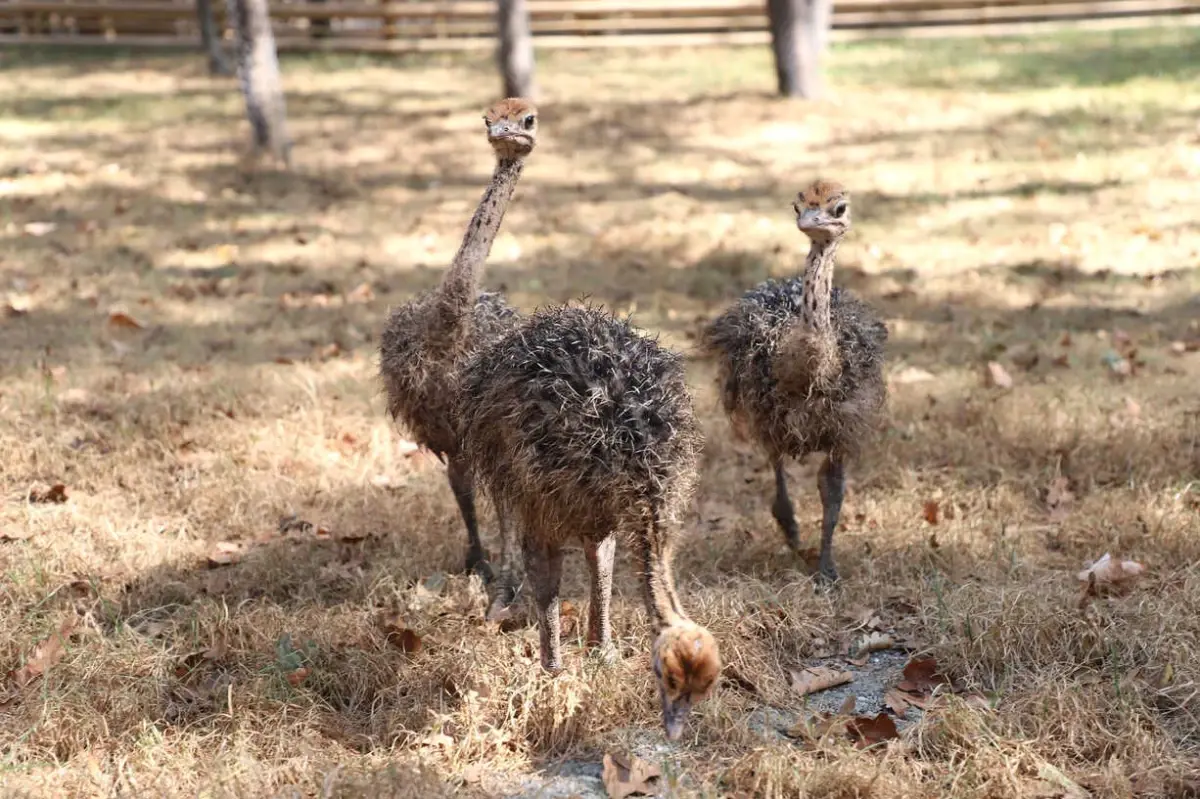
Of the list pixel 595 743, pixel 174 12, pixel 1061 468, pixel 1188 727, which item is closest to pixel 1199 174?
pixel 1061 468

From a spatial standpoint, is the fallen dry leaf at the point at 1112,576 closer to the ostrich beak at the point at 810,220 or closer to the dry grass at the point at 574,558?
the dry grass at the point at 574,558

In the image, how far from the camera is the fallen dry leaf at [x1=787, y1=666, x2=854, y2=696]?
488 cm

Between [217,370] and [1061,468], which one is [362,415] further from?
[1061,468]

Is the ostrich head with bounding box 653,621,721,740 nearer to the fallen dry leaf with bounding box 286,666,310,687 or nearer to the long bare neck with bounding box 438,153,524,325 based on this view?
the fallen dry leaf with bounding box 286,666,310,687

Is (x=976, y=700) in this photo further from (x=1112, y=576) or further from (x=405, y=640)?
(x=405, y=640)

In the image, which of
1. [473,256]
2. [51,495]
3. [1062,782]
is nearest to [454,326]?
[473,256]

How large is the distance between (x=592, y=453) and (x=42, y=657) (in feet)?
8.03

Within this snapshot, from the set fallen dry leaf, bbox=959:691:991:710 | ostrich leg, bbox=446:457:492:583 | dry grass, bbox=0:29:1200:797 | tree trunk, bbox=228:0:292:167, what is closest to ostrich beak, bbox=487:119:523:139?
ostrich leg, bbox=446:457:492:583

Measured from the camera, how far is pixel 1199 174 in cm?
1162

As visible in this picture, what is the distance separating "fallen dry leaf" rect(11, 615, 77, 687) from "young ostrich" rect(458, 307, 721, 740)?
1851 millimetres

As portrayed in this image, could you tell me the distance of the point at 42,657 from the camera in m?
4.82

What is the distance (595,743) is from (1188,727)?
2.22 metres

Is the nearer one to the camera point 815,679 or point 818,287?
point 815,679

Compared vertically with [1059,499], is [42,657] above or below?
above
